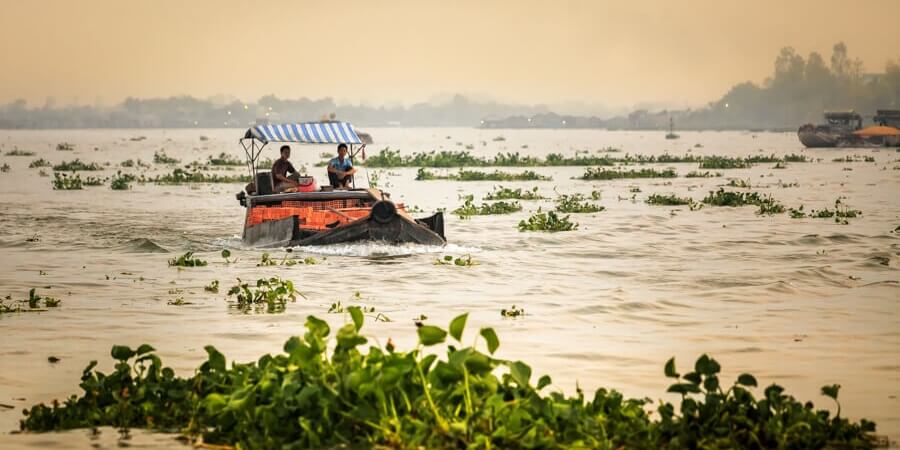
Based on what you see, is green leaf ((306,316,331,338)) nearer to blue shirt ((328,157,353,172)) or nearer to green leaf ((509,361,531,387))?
green leaf ((509,361,531,387))

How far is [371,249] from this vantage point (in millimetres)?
17906

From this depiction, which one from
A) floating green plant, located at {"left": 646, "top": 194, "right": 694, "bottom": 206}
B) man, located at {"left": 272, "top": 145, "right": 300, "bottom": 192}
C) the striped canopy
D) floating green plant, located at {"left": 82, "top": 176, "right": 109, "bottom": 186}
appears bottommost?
floating green plant, located at {"left": 646, "top": 194, "right": 694, "bottom": 206}

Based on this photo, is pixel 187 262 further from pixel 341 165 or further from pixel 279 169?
pixel 341 165

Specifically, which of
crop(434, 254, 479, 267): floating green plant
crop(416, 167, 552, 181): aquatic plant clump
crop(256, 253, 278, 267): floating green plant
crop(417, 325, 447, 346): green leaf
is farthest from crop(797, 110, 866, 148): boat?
crop(417, 325, 447, 346): green leaf

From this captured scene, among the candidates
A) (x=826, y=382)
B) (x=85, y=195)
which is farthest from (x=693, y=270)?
(x=85, y=195)

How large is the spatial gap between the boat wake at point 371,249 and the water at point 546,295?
0.09 feet

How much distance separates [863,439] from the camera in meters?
6.98

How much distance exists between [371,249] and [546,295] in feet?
14.1

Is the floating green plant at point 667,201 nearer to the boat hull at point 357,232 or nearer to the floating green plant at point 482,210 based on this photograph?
the floating green plant at point 482,210

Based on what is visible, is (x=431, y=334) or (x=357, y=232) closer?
→ (x=431, y=334)

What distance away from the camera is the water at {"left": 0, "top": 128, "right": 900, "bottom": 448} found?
9781 millimetres

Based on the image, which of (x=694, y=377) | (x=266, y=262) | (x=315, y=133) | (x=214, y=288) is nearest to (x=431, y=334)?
(x=694, y=377)

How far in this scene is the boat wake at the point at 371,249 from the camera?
17922 mm

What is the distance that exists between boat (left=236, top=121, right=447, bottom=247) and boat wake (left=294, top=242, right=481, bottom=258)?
0.08m
